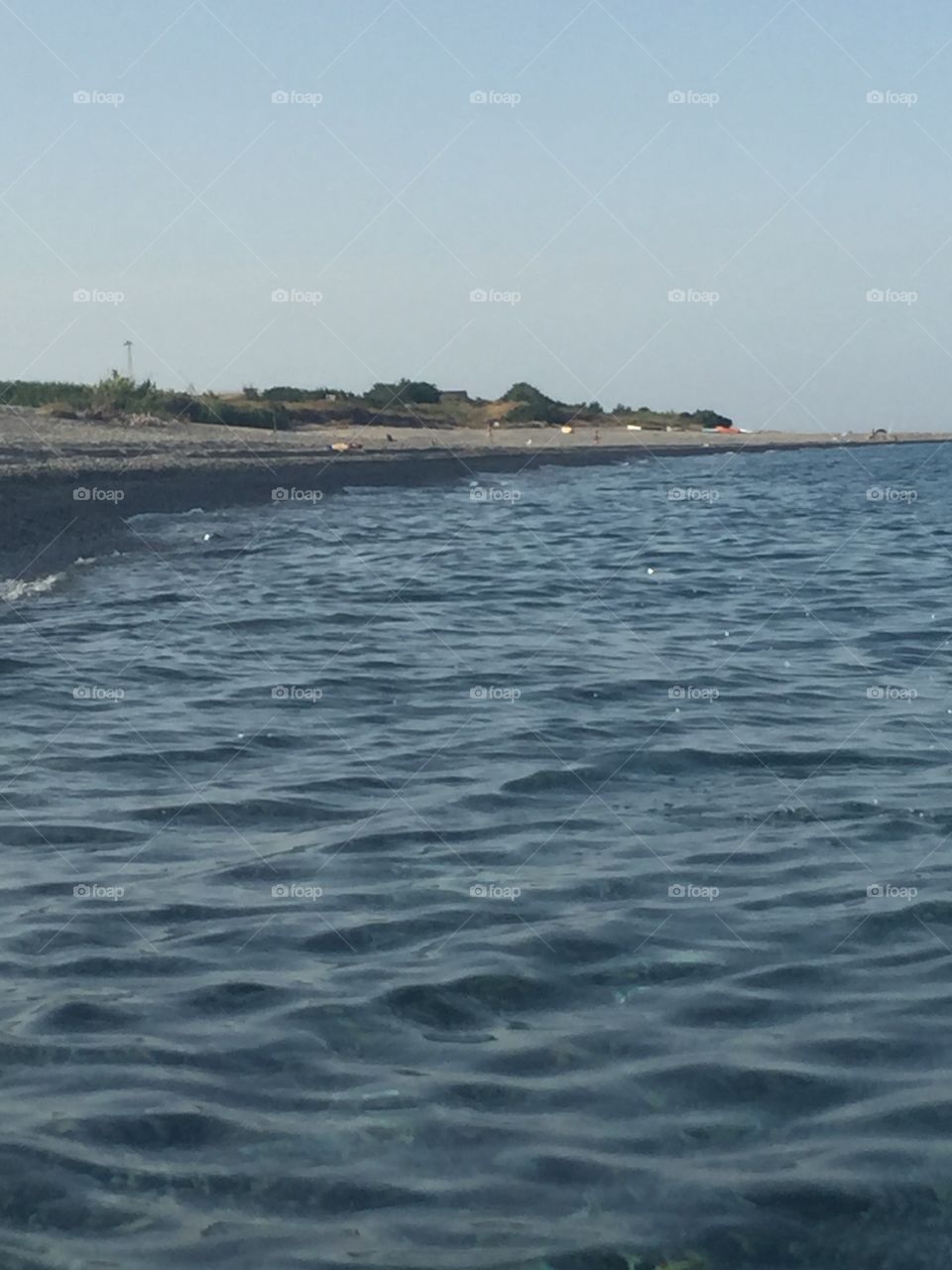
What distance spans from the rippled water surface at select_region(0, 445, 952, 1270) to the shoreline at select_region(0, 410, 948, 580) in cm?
679

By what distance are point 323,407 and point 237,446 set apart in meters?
30.1

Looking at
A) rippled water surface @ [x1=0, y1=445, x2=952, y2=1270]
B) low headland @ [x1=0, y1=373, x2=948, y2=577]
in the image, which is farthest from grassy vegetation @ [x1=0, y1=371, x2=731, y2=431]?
rippled water surface @ [x1=0, y1=445, x2=952, y2=1270]

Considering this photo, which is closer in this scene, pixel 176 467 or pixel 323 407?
pixel 176 467

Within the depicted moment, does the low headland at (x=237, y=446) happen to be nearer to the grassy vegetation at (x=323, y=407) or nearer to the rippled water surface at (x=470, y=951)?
the grassy vegetation at (x=323, y=407)

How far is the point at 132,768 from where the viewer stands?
1127 cm

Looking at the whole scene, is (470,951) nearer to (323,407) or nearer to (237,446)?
(237,446)

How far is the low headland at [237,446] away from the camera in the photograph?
2605cm

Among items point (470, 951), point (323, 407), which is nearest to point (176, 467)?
point (470, 951)

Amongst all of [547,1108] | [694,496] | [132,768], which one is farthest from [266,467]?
[547,1108]

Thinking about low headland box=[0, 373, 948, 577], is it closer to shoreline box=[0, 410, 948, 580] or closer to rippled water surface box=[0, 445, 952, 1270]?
shoreline box=[0, 410, 948, 580]

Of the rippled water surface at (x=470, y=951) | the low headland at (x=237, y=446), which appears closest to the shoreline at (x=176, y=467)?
the low headland at (x=237, y=446)

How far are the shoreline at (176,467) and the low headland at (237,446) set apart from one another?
6 cm

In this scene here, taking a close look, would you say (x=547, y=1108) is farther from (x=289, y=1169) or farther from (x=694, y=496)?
(x=694, y=496)

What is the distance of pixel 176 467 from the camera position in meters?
35.1
